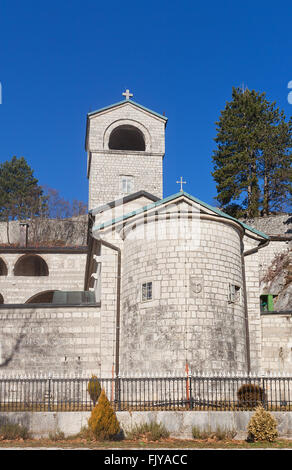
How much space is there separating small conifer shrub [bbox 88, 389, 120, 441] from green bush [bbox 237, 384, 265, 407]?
13.0ft

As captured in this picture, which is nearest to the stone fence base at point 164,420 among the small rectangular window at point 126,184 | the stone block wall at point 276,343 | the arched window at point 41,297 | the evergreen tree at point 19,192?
the stone block wall at point 276,343

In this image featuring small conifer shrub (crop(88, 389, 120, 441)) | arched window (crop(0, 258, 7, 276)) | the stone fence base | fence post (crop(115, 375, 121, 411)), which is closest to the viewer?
small conifer shrub (crop(88, 389, 120, 441))

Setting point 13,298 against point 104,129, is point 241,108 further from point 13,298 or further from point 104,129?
point 13,298

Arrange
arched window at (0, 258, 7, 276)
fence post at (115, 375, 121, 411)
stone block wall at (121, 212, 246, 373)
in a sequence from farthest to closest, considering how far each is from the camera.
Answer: arched window at (0, 258, 7, 276)
stone block wall at (121, 212, 246, 373)
fence post at (115, 375, 121, 411)

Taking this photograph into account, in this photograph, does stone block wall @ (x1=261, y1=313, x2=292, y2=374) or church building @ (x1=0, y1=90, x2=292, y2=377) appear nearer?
church building @ (x1=0, y1=90, x2=292, y2=377)

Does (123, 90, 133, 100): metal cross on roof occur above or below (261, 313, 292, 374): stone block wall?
above

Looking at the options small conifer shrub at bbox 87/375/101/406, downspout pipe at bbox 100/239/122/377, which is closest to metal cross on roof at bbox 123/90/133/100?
downspout pipe at bbox 100/239/122/377

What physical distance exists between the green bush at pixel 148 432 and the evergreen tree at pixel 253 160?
31852mm

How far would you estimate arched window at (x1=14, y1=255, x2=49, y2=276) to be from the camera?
4203 centimetres

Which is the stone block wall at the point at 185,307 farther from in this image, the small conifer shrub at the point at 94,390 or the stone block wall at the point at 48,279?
the stone block wall at the point at 48,279

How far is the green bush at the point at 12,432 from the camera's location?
535 inches

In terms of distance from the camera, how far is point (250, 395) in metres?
15.3

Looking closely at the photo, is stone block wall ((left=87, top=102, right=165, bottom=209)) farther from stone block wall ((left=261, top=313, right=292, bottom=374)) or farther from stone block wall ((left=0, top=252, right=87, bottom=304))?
stone block wall ((left=261, top=313, right=292, bottom=374))

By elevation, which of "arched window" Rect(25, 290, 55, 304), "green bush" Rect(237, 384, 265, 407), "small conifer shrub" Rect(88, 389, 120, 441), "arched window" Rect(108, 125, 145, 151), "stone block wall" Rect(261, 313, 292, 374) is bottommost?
"small conifer shrub" Rect(88, 389, 120, 441)
